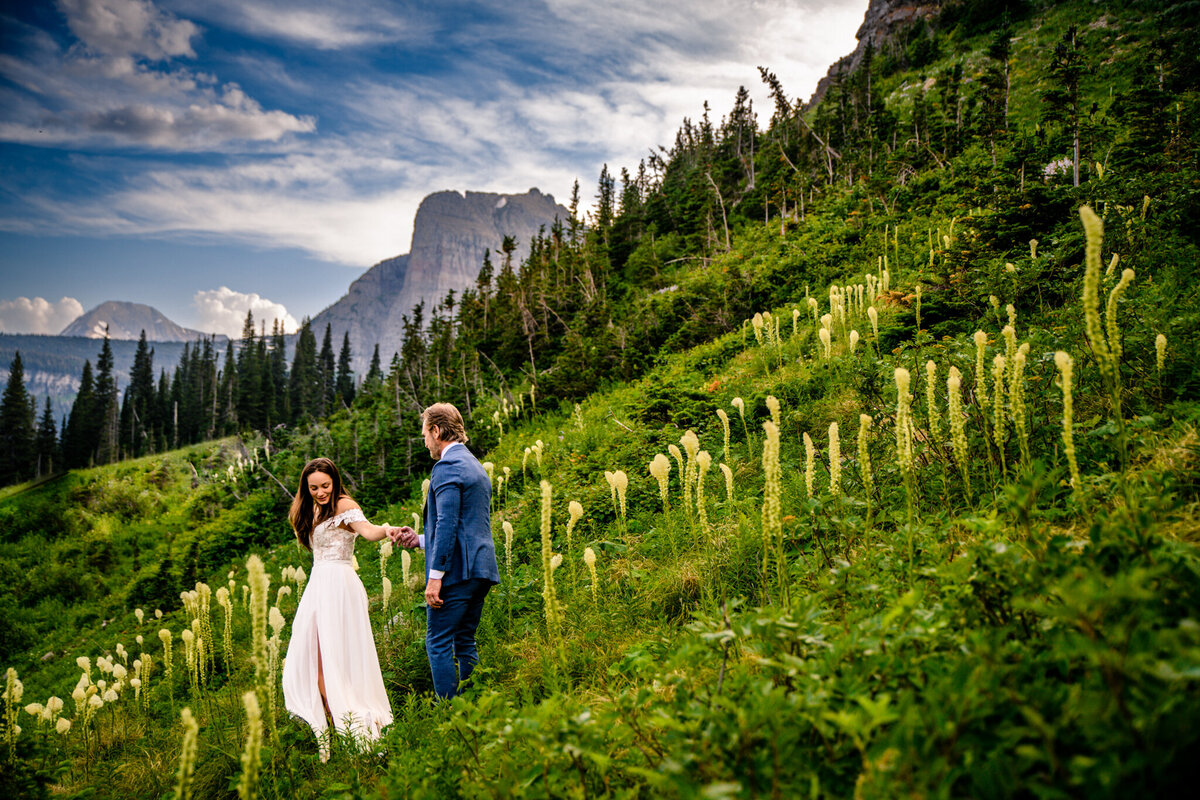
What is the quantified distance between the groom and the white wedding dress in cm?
84

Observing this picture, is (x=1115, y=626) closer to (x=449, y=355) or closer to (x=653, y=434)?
(x=653, y=434)

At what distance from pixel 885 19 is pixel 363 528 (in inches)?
3093

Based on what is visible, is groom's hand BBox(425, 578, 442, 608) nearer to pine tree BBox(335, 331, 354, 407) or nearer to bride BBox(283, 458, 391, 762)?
bride BBox(283, 458, 391, 762)

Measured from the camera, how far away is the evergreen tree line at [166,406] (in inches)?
2120

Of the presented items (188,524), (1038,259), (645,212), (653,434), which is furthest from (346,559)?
(645,212)

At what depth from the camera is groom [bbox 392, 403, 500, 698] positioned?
3934 millimetres

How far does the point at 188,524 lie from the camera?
17578 mm

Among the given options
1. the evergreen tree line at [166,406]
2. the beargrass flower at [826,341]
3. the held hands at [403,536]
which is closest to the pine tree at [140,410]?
the evergreen tree line at [166,406]

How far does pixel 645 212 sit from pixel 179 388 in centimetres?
7352

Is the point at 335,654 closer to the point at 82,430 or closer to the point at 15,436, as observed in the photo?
the point at 15,436

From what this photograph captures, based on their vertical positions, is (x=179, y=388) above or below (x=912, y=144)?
below

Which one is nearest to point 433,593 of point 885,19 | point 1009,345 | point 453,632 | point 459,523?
point 453,632

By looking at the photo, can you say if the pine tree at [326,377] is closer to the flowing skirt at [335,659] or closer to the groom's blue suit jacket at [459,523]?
the flowing skirt at [335,659]

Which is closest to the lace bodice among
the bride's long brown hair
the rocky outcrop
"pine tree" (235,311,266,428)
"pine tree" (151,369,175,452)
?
the bride's long brown hair
